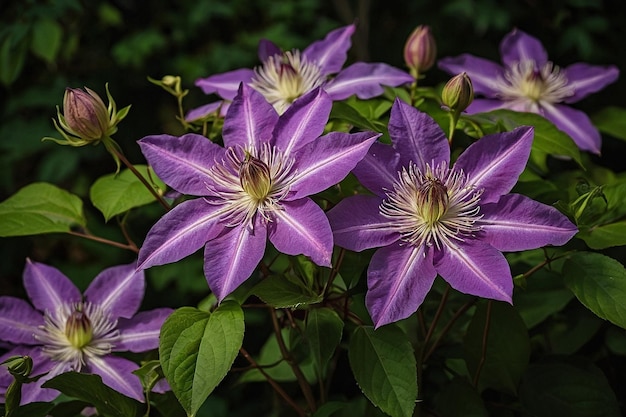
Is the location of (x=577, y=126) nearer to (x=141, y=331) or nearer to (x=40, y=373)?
(x=141, y=331)

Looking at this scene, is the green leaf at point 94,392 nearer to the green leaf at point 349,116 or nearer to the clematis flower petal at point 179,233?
the clematis flower petal at point 179,233

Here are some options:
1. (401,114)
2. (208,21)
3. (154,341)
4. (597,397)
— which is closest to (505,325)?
(597,397)

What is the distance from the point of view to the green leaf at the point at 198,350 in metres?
0.63

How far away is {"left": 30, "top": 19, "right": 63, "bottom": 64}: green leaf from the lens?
5.06ft

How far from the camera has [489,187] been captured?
0.70 m

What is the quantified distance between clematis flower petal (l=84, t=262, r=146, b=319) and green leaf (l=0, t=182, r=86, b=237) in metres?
0.07

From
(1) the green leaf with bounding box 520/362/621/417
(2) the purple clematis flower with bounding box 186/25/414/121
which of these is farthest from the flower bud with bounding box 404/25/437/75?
(1) the green leaf with bounding box 520/362/621/417

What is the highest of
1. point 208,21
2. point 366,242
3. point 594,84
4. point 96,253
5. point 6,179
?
point 366,242

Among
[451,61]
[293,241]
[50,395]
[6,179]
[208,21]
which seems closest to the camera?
[293,241]

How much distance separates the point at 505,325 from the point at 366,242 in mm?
212

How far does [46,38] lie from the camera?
5.11 ft

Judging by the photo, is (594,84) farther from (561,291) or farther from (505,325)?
(505,325)

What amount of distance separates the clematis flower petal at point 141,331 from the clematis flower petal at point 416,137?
31 cm

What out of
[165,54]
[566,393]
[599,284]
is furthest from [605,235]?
[165,54]
